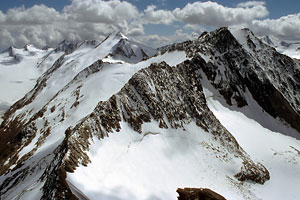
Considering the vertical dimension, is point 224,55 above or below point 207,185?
above

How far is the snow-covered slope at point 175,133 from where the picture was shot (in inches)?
921

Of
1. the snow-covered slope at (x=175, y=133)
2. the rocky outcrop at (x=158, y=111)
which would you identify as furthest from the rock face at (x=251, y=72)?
the rocky outcrop at (x=158, y=111)

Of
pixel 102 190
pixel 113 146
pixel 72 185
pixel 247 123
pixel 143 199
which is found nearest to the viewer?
pixel 72 185

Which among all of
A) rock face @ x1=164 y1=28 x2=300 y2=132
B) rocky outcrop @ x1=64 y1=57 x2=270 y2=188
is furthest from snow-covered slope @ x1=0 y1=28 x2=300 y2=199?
rock face @ x1=164 y1=28 x2=300 y2=132

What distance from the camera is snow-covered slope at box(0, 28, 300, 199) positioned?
23.4m

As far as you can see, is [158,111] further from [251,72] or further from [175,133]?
[251,72]

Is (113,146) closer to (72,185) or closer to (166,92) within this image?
(72,185)

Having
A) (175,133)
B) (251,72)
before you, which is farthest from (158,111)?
(251,72)

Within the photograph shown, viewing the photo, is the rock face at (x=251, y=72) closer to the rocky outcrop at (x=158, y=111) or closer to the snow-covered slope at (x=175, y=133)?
the snow-covered slope at (x=175, y=133)

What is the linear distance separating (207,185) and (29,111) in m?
92.8

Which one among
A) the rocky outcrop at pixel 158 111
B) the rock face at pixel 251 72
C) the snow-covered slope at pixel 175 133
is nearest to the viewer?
the snow-covered slope at pixel 175 133

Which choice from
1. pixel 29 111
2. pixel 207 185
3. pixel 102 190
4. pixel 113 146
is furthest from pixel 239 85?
pixel 29 111

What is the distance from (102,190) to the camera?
1970cm

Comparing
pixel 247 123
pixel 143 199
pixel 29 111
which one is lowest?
pixel 29 111
